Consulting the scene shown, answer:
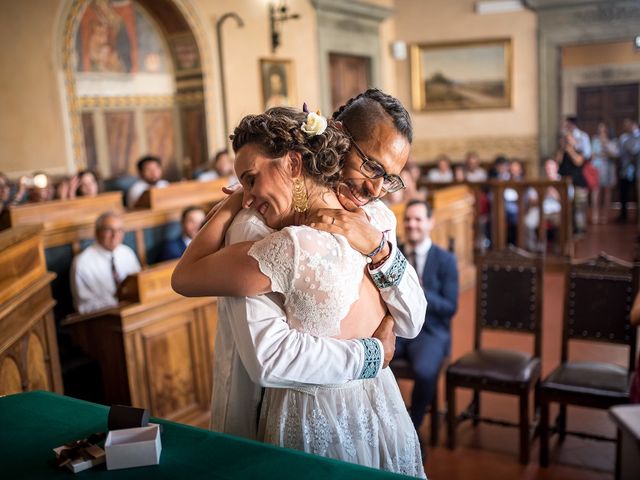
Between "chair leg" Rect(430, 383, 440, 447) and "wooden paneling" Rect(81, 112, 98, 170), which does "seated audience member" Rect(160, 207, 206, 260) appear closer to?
"chair leg" Rect(430, 383, 440, 447)

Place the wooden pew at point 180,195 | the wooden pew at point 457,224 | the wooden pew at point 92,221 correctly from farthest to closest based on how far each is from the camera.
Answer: the wooden pew at point 457,224
the wooden pew at point 180,195
the wooden pew at point 92,221

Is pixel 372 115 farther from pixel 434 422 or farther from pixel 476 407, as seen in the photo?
pixel 476 407

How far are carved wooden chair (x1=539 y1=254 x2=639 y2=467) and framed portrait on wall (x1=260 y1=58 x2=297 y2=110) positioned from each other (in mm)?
6337

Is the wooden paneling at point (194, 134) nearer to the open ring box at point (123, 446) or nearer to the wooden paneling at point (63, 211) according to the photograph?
the wooden paneling at point (63, 211)

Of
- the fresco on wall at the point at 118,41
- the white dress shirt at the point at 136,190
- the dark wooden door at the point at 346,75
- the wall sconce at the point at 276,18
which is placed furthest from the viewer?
the dark wooden door at the point at 346,75

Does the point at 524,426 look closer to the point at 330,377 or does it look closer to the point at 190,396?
the point at 190,396

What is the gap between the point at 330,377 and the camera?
165cm

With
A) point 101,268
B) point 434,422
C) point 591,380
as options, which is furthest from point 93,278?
point 591,380

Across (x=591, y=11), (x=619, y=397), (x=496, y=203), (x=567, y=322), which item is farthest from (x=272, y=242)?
(x=591, y=11)

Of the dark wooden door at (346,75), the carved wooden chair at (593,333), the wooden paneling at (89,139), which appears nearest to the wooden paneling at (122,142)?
the wooden paneling at (89,139)

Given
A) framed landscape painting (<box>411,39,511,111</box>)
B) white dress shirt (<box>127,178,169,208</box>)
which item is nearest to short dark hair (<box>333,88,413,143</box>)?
white dress shirt (<box>127,178,169,208</box>)

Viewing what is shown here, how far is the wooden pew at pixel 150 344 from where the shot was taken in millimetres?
3703

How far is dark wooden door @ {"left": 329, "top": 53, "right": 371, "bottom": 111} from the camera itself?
1159 centimetres

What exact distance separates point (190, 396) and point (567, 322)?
7.25 feet
